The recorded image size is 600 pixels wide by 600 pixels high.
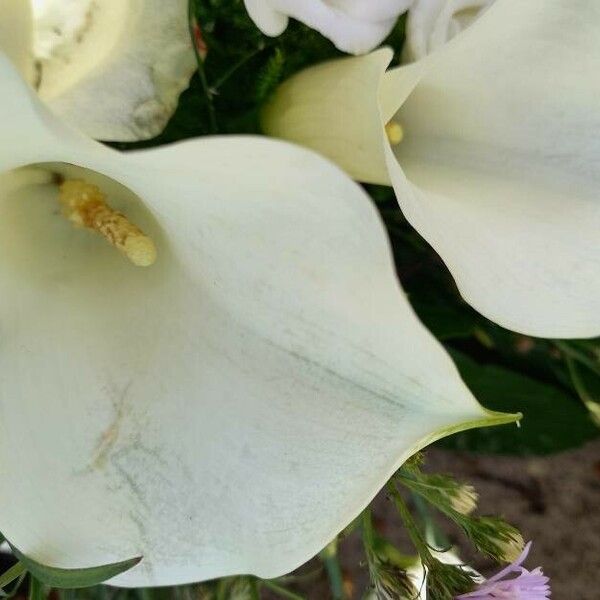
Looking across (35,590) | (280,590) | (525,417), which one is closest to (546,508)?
(525,417)

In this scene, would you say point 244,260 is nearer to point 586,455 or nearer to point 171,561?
point 171,561

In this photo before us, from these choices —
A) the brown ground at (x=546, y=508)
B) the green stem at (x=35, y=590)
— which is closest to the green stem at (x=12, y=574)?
the green stem at (x=35, y=590)

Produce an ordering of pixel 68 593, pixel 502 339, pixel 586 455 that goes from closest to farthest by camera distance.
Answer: pixel 68 593 → pixel 502 339 → pixel 586 455


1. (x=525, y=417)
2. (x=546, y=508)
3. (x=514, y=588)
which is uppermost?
(x=514, y=588)

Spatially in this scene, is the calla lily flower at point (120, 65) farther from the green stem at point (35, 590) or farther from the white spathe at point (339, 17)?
the green stem at point (35, 590)

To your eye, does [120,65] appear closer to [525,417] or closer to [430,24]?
[430,24]

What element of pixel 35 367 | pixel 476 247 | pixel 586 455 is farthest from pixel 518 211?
pixel 586 455

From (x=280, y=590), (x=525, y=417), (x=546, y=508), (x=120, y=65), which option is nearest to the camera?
(x=120, y=65)

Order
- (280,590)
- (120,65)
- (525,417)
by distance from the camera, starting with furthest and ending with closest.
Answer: (525,417) → (280,590) → (120,65)
